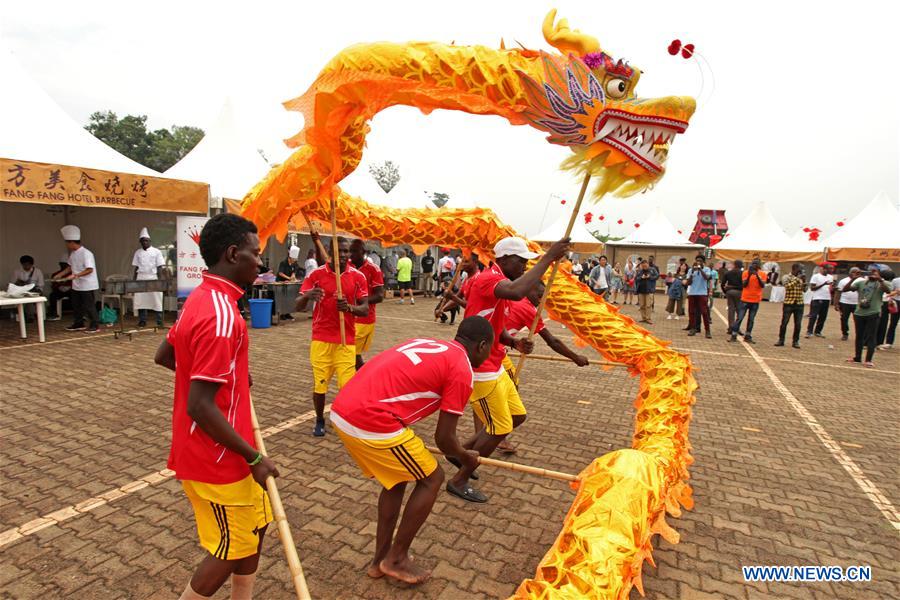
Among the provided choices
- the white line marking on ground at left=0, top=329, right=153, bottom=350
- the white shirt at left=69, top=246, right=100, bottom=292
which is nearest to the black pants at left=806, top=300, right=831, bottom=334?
the white line marking on ground at left=0, top=329, right=153, bottom=350

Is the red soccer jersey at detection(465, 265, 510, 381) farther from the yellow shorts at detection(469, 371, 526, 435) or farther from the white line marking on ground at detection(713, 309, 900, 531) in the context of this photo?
the white line marking on ground at detection(713, 309, 900, 531)

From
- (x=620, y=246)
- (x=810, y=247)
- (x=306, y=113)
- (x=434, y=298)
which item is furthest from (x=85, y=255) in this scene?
(x=810, y=247)

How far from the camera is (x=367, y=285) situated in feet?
18.2

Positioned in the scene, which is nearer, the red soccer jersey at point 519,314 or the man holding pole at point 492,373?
the man holding pole at point 492,373

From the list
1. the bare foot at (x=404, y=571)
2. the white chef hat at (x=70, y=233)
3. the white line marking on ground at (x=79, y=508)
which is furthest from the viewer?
the white chef hat at (x=70, y=233)

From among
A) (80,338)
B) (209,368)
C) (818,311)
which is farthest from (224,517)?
(818,311)

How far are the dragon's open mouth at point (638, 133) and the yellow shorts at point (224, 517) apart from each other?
3.18 metres

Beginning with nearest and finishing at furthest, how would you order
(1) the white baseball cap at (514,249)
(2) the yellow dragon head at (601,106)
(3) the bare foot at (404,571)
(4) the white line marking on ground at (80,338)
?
(3) the bare foot at (404,571), (2) the yellow dragon head at (601,106), (1) the white baseball cap at (514,249), (4) the white line marking on ground at (80,338)

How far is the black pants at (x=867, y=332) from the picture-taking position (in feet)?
32.3

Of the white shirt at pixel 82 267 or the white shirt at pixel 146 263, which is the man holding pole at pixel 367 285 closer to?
the white shirt at pixel 82 267

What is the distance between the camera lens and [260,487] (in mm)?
2201

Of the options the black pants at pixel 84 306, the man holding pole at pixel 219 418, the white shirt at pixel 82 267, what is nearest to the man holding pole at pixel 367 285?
the man holding pole at pixel 219 418

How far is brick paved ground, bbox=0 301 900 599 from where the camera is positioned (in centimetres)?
292

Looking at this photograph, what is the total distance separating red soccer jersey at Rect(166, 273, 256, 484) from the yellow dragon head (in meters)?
2.59
